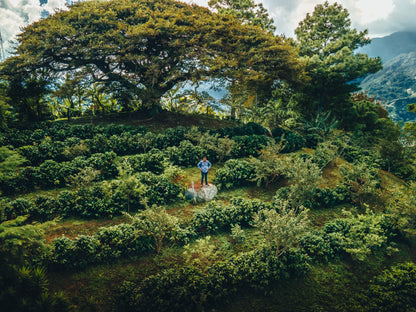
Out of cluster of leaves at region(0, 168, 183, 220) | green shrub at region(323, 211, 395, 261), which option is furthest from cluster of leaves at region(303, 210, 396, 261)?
cluster of leaves at region(0, 168, 183, 220)

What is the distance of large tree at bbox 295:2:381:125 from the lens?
54.6 ft

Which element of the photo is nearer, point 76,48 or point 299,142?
point 76,48

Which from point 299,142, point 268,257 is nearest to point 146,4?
point 299,142

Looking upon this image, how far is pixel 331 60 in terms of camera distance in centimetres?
1680

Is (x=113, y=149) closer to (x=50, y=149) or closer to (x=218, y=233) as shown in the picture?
(x=50, y=149)

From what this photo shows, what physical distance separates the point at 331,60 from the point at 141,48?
13680 millimetres

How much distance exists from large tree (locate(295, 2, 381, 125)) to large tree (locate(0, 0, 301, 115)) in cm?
336

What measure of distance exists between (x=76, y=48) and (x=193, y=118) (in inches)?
337

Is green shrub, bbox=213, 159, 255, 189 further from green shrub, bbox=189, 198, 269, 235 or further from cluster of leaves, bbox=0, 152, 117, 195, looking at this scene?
cluster of leaves, bbox=0, 152, 117, 195

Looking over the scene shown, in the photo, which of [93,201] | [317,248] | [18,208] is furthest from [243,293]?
[18,208]

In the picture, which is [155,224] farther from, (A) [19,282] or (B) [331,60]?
(B) [331,60]

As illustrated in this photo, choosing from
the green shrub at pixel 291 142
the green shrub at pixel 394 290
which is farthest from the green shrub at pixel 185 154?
the green shrub at pixel 394 290

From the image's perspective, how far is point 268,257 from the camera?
236 inches

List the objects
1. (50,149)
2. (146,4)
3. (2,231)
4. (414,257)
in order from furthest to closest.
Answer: (146,4) < (50,149) < (414,257) < (2,231)
